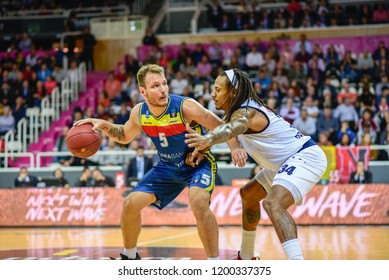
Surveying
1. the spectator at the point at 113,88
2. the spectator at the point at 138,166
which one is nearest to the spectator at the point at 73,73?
the spectator at the point at 113,88

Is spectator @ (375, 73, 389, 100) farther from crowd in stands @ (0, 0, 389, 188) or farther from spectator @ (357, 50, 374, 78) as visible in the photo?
spectator @ (357, 50, 374, 78)

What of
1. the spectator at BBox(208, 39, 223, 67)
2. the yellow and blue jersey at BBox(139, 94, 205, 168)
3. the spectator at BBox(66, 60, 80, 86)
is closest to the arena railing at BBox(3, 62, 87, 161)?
the spectator at BBox(66, 60, 80, 86)

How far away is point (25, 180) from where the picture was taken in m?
15.6

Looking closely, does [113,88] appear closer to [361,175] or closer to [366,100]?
[366,100]

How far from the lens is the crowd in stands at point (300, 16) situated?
2167 centimetres

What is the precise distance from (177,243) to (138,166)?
4.60 m

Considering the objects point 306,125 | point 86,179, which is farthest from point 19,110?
point 306,125

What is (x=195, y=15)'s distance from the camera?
23.3 m

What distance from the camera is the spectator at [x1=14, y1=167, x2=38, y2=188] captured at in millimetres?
15516

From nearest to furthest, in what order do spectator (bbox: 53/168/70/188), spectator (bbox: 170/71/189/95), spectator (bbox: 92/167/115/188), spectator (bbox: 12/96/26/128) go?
1. spectator (bbox: 92/167/115/188)
2. spectator (bbox: 53/168/70/188)
3. spectator (bbox: 170/71/189/95)
4. spectator (bbox: 12/96/26/128)

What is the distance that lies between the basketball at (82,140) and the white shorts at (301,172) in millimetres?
1891

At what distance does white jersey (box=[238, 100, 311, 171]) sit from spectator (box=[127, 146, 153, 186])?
328 inches

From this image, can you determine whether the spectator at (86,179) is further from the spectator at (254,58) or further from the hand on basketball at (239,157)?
the hand on basketball at (239,157)
